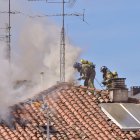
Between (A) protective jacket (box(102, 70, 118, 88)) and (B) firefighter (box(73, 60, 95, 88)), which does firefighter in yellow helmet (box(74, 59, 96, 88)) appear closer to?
(B) firefighter (box(73, 60, 95, 88))

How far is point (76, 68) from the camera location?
128 feet

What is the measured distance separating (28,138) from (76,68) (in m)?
9.82

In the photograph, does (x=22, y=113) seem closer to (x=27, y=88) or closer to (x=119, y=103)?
(x=27, y=88)

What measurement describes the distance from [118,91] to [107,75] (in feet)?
10.8

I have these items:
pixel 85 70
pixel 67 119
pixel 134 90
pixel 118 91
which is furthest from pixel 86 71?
pixel 134 90

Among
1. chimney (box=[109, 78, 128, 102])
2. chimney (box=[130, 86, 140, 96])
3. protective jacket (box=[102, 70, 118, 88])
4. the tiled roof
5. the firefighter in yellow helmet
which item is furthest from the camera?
chimney (box=[130, 86, 140, 96])

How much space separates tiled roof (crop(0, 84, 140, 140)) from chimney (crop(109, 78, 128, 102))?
0.39 metres

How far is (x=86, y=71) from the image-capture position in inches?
1526

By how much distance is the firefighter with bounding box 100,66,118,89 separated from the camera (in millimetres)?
38000

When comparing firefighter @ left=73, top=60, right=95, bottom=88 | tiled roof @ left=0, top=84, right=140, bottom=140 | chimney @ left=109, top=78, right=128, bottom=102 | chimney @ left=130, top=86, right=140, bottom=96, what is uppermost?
firefighter @ left=73, top=60, right=95, bottom=88

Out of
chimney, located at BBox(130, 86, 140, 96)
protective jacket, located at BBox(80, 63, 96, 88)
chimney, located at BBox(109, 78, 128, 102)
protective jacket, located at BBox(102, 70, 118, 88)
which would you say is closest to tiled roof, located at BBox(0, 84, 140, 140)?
chimney, located at BBox(109, 78, 128, 102)

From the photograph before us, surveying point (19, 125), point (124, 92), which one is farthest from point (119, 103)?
point (19, 125)

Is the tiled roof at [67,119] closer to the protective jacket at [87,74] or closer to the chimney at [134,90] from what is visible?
the protective jacket at [87,74]

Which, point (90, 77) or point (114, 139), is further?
point (90, 77)
